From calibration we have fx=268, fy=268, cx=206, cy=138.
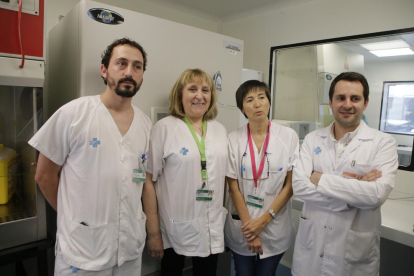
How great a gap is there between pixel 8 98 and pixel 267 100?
1.38 m

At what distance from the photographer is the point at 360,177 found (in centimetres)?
135

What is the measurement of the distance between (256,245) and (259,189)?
0.30m

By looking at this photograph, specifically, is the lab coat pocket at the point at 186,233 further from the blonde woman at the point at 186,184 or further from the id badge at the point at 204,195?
the id badge at the point at 204,195

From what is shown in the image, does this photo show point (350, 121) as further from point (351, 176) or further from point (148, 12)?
point (148, 12)

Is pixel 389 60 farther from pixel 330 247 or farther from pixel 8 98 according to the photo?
pixel 8 98

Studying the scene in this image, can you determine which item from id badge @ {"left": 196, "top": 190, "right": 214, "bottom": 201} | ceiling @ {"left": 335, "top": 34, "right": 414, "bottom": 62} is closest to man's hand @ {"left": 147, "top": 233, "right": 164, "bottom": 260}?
id badge @ {"left": 196, "top": 190, "right": 214, "bottom": 201}

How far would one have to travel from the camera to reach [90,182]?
44.3 inches

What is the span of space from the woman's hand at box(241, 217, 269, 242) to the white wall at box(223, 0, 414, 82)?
205cm

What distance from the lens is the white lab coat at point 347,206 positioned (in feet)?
4.17

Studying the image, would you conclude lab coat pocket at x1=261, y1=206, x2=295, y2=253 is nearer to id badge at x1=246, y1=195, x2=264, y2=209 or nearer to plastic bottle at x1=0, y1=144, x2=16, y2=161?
id badge at x1=246, y1=195, x2=264, y2=209

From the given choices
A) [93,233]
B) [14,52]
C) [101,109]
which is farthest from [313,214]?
[14,52]

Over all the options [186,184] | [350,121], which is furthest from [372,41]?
[186,184]

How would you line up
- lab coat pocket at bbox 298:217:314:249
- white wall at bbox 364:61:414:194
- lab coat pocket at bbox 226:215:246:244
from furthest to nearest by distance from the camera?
1. white wall at bbox 364:61:414:194
2. lab coat pocket at bbox 226:215:246:244
3. lab coat pocket at bbox 298:217:314:249

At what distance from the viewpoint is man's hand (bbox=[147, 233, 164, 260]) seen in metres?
1.39
